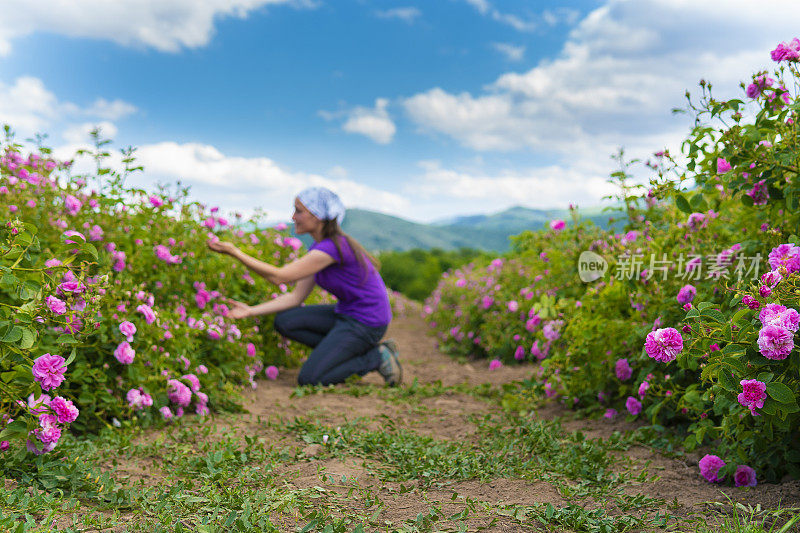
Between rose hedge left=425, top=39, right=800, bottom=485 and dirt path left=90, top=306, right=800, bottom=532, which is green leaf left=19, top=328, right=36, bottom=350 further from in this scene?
rose hedge left=425, top=39, right=800, bottom=485

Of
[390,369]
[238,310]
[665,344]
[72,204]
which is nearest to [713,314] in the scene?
[665,344]

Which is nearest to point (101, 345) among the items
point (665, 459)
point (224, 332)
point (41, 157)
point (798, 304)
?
point (224, 332)

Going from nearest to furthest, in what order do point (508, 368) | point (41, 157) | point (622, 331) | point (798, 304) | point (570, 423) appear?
point (798, 304)
point (622, 331)
point (570, 423)
point (41, 157)
point (508, 368)

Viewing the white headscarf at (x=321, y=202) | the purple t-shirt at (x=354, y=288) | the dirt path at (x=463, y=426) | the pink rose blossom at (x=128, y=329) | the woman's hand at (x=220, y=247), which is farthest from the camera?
the purple t-shirt at (x=354, y=288)

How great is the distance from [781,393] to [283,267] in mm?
3191

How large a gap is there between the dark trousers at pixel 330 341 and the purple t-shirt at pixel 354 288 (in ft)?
0.23

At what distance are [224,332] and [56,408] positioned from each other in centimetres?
166

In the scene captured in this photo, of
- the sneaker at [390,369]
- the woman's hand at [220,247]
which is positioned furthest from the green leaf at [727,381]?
the woman's hand at [220,247]

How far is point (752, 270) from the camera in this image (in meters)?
2.65

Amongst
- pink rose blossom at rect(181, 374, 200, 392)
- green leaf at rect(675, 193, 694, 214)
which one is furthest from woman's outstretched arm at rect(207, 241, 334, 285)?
green leaf at rect(675, 193, 694, 214)

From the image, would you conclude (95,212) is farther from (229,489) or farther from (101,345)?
(229,489)

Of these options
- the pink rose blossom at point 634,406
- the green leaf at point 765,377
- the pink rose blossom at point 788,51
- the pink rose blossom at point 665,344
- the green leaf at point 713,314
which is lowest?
the pink rose blossom at point 634,406

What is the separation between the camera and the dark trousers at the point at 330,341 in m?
4.38

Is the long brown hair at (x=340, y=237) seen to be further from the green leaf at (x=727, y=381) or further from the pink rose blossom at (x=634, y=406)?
the green leaf at (x=727, y=381)
